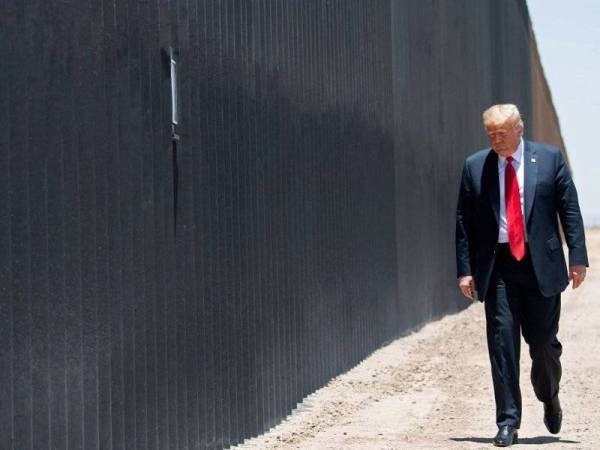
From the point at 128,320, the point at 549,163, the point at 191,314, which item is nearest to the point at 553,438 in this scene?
the point at 549,163

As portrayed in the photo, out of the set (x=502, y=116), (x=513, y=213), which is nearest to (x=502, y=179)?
(x=513, y=213)

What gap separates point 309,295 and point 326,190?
108cm

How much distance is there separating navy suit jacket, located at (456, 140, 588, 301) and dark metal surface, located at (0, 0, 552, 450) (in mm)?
1363

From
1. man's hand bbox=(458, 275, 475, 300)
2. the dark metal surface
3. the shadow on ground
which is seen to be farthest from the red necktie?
the dark metal surface

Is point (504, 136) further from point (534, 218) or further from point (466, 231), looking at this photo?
point (466, 231)

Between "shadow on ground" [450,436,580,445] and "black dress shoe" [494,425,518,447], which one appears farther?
"shadow on ground" [450,436,580,445]

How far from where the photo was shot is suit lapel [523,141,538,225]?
27.0 ft

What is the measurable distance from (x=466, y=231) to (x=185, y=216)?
1.70 m

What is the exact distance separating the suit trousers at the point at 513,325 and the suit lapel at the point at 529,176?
0.85ft

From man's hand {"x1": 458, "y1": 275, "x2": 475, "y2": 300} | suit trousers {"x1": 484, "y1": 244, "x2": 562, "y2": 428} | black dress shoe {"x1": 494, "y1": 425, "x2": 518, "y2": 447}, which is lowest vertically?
black dress shoe {"x1": 494, "y1": 425, "x2": 518, "y2": 447}

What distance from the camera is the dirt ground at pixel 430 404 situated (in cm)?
859

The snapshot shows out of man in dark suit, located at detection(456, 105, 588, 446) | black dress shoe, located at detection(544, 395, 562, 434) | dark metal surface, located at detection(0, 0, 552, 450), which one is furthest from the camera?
black dress shoe, located at detection(544, 395, 562, 434)

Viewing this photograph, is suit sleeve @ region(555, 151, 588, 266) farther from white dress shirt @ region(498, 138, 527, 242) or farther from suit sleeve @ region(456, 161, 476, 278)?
suit sleeve @ region(456, 161, 476, 278)

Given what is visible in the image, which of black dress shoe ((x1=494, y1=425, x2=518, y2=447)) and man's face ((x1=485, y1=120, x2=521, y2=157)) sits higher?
man's face ((x1=485, y1=120, x2=521, y2=157))
